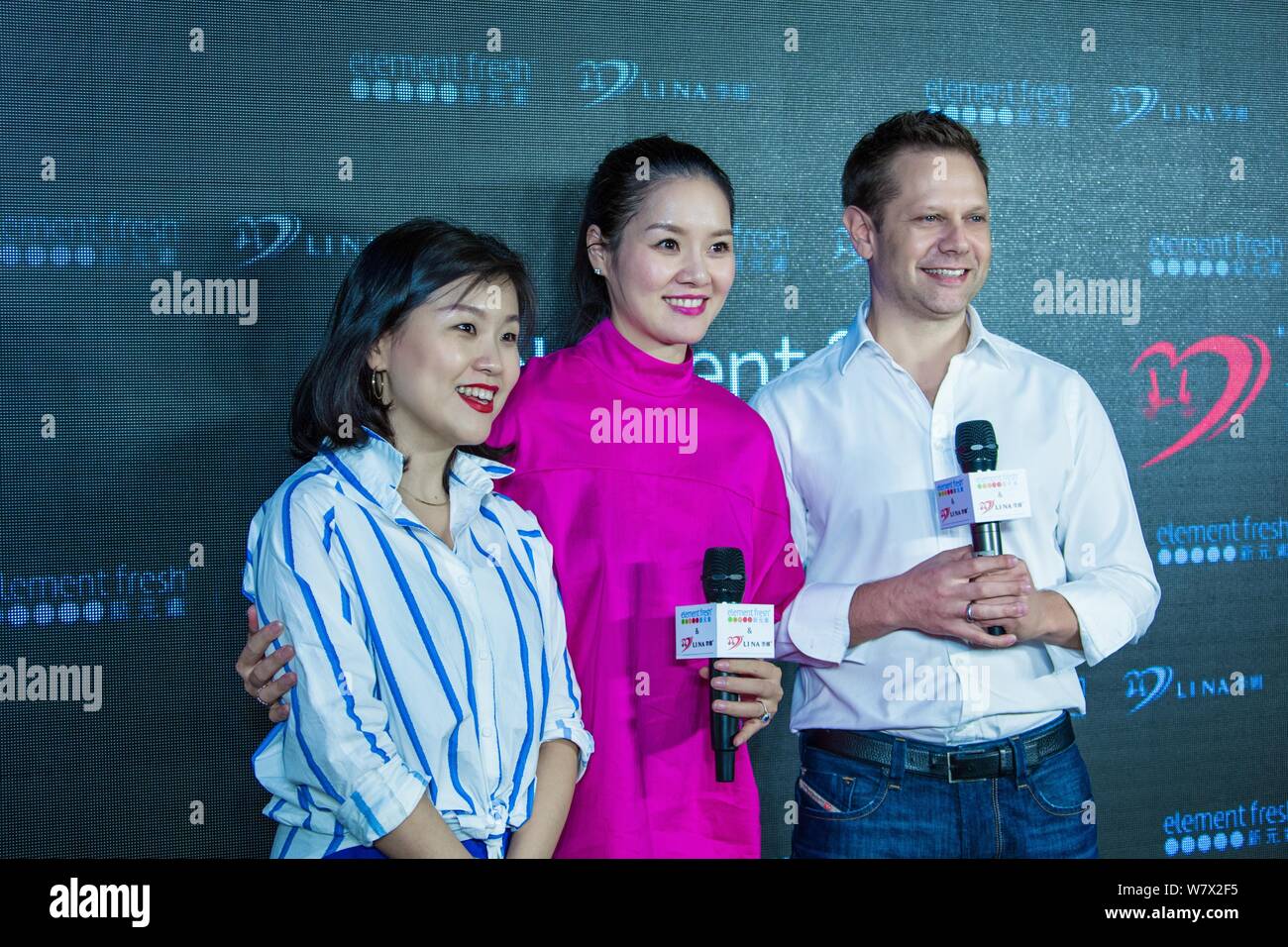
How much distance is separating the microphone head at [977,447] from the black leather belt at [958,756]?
20.6 inches

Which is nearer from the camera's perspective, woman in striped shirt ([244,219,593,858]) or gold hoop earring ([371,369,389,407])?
woman in striped shirt ([244,219,593,858])

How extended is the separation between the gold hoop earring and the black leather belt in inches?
42.2

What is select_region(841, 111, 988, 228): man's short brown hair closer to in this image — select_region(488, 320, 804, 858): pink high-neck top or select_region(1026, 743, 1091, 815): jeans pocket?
select_region(488, 320, 804, 858): pink high-neck top

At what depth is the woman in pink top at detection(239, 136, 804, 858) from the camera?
2162 mm

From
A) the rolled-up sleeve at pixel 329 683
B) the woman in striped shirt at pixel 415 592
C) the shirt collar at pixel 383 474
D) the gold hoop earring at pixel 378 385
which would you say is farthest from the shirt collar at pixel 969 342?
the rolled-up sleeve at pixel 329 683

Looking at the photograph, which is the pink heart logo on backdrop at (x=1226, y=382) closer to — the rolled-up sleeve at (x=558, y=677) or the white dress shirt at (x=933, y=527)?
the white dress shirt at (x=933, y=527)

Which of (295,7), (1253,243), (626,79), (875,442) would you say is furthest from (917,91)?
(295,7)

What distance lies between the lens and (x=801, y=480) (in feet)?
7.76

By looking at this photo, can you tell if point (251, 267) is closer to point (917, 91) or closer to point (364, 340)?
point (364, 340)

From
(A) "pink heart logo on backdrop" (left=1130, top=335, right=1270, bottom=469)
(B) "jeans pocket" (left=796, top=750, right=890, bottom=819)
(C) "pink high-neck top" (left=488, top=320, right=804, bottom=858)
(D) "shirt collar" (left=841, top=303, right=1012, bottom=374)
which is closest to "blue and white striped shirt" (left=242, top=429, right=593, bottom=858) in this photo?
(C) "pink high-neck top" (left=488, top=320, right=804, bottom=858)

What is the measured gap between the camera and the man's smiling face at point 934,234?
2.35m

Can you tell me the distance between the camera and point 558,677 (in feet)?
6.59

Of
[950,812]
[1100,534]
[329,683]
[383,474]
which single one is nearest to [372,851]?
[329,683]

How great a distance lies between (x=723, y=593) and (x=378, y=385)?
2.27 feet
